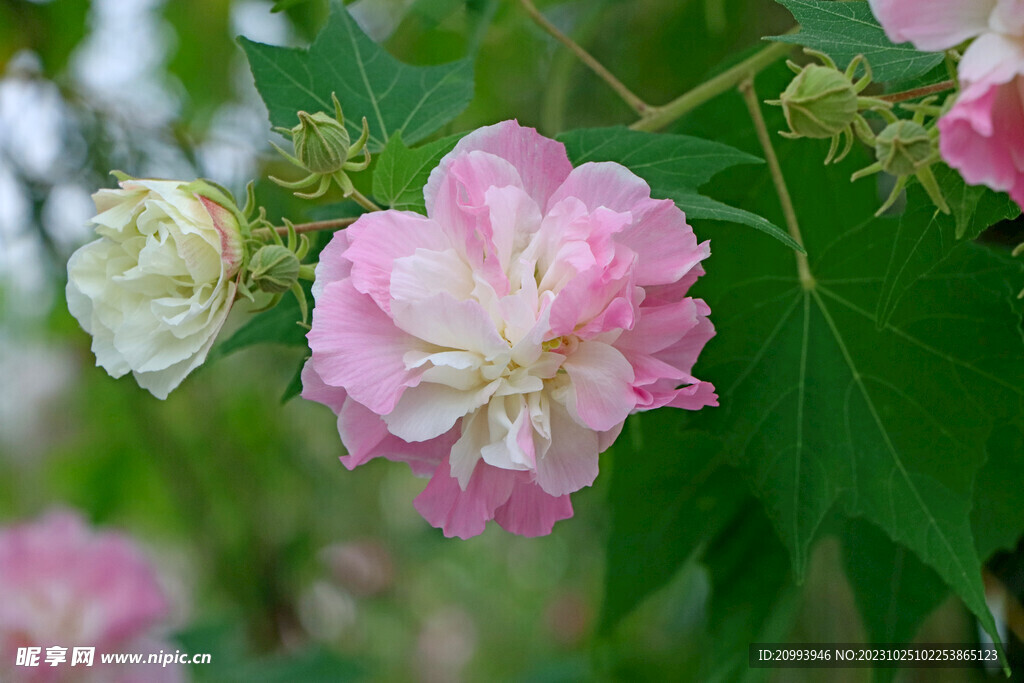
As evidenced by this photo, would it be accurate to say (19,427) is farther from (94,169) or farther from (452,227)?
(452,227)

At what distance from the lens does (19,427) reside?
188 cm

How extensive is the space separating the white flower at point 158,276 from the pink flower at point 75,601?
1.70 ft

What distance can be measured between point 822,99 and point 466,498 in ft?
0.60

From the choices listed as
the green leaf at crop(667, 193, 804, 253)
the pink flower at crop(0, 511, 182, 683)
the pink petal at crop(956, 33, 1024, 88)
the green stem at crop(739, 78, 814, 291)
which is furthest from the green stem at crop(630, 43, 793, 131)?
the pink flower at crop(0, 511, 182, 683)

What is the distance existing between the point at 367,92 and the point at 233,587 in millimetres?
1015

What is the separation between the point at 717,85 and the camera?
0.46 m

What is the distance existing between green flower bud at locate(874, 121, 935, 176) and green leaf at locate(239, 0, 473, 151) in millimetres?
200

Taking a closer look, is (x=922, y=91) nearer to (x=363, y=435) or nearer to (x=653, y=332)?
(x=653, y=332)

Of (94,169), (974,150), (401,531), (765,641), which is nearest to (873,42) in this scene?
(974,150)

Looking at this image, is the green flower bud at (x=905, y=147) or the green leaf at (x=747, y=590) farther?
the green leaf at (x=747, y=590)

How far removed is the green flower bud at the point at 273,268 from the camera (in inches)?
12.1

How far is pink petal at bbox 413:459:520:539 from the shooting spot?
314 millimetres

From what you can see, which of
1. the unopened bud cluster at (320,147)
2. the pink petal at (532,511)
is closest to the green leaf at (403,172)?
the unopened bud cluster at (320,147)

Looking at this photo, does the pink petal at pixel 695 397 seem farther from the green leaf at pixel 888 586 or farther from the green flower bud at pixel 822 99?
the green leaf at pixel 888 586
